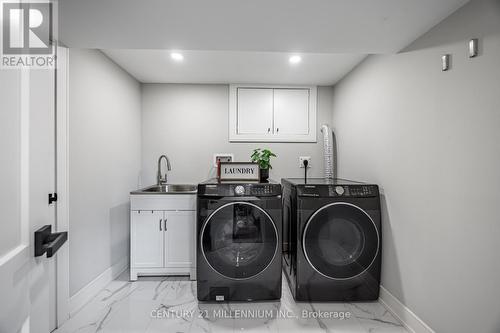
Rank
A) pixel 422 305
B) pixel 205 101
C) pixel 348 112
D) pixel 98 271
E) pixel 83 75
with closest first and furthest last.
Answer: pixel 422 305, pixel 83 75, pixel 98 271, pixel 348 112, pixel 205 101

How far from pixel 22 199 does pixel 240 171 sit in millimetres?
1561

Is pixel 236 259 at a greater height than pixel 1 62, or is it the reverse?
pixel 1 62

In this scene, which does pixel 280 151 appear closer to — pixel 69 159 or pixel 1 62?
pixel 69 159

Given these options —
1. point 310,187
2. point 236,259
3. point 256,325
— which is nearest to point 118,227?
point 236,259

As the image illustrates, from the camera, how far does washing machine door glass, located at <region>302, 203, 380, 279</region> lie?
1.77 m

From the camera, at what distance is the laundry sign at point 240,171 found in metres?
2.09

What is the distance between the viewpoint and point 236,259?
5.92ft

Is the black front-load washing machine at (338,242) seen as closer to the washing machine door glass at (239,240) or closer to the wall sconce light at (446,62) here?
the washing machine door glass at (239,240)

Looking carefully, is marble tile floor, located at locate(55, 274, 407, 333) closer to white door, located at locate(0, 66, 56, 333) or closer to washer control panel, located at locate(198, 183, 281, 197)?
washer control panel, located at locate(198, 183, 281, 197)

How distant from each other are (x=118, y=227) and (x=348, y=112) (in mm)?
2630

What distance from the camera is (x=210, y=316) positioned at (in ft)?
5.52

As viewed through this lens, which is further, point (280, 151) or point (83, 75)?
point (280, 151)

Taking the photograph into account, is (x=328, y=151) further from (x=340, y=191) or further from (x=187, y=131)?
(x=187, y=131)

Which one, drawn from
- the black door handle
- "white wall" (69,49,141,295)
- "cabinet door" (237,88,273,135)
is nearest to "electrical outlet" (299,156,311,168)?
"cabinet door" (237,88,273,135)
